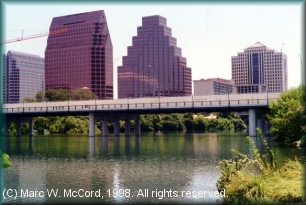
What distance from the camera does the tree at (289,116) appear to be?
189ft

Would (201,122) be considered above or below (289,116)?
below

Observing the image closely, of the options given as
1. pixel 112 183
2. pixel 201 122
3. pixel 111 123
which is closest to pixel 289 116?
pixel 112 183

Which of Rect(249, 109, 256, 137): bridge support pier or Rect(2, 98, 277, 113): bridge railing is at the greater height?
Rect(2, 98, 277, 113): bridge railing

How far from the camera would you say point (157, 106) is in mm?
94000

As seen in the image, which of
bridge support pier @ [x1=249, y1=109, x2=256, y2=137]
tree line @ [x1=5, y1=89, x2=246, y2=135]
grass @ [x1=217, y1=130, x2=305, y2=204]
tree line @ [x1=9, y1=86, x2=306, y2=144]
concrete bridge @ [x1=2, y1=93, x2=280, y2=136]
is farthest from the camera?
tree line @ [x1=5, y1=89, x2=246, y2=135]

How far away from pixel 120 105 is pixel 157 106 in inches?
347

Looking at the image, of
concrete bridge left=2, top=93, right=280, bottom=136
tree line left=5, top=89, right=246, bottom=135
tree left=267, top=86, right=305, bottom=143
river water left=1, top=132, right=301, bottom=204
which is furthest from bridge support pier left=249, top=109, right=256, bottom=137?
tree line left=5, top=89, right=246, bottom=135

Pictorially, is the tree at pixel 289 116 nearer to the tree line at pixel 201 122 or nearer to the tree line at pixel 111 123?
the tree line at pixel 201 122

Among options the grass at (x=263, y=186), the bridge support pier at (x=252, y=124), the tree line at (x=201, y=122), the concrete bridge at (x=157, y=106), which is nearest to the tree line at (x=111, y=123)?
the tree line at (x=201, y=122)

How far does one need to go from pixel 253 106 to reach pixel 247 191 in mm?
64238

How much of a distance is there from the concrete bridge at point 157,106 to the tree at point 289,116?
1631 cm

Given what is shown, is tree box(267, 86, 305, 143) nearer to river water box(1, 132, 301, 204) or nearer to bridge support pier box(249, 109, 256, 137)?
river water box(1, 132, 301, 204)

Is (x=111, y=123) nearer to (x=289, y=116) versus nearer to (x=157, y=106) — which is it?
(x=157, y=106)

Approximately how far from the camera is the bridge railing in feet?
283
